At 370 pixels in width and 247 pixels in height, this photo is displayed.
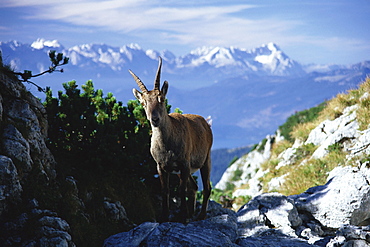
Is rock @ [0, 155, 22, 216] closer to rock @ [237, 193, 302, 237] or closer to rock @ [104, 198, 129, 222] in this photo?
rock @ [104, 198, 129, 222]

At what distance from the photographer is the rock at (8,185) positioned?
7.57m

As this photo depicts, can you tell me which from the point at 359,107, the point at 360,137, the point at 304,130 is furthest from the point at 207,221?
the point at 304,130

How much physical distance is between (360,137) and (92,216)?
1419 cm

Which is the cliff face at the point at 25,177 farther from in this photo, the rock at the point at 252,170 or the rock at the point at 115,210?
the rock at the point at 252,170

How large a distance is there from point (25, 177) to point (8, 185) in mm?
757

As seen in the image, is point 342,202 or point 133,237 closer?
point 133,237

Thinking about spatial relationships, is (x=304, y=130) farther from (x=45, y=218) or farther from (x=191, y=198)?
(x=45, y=218)

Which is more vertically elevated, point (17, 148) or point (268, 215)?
point (17, 148)

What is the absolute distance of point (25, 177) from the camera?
27.8ft

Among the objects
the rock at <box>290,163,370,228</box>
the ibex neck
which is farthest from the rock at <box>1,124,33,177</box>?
the rock at <box>290,163,370,228</box>

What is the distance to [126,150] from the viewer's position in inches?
487

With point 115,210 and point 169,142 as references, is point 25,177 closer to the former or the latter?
point 115,210

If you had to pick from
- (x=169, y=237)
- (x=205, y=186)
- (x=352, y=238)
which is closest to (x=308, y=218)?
(x=352, y=238)

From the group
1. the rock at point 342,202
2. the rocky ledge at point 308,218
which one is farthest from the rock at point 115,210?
the rock at point 342,202
